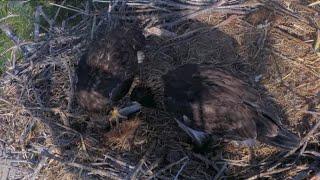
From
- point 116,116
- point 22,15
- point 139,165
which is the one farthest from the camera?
point 22,15

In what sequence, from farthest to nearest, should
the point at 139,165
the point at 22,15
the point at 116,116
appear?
the point at 22,15, the point at 116,116, the point at 139,165

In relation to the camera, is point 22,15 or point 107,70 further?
point 22,15

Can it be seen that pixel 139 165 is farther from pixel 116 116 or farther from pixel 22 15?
pixel 22 15

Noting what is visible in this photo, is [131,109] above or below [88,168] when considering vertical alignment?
above

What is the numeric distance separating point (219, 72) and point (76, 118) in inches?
55.2

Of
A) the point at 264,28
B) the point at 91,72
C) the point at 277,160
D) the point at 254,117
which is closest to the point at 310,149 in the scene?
the point at 277,160

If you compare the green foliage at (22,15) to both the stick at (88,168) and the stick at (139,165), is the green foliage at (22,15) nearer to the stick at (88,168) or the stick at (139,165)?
the stick at (88,168)

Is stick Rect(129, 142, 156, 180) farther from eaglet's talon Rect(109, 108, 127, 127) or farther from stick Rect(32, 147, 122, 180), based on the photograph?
eaglet's talon Rect(109, 108, 127, 127)

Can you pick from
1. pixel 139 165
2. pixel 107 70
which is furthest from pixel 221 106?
pixel 107 70

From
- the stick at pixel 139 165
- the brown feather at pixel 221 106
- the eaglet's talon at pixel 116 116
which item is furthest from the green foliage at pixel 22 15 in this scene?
the stick at pixel 139 165

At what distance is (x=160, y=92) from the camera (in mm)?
4828

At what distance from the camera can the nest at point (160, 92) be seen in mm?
4523

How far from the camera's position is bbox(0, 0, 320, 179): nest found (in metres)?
4.52

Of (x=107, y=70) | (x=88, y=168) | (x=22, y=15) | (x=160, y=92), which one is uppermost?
(x=22, y=15)
